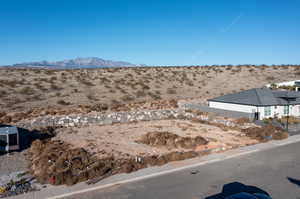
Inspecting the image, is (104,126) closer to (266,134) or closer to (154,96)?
(266,134)

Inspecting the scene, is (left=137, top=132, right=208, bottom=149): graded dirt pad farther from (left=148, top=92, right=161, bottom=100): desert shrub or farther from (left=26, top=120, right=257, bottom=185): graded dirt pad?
(left=148, top=92, right=161, bottom=100): desert shrub

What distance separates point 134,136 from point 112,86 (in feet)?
85.8

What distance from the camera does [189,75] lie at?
61750mm

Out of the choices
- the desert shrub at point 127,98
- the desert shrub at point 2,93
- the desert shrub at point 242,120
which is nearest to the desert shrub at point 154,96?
the desert shrub at point 127,98

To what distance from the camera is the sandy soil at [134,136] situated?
1831 cm

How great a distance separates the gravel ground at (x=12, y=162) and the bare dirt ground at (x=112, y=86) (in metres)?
12.7

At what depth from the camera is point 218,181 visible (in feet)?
41.3

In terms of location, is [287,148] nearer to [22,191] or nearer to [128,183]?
[128,183]

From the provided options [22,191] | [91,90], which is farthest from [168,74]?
[22,191]

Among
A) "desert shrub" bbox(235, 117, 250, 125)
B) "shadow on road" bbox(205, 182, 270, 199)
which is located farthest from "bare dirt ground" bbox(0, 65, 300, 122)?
"shadow on road" bbox(205, 182, 270, 199)

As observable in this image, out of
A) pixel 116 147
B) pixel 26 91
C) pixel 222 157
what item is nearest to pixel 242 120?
pixel 222 157

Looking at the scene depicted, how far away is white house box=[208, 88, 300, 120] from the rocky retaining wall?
3.71 m

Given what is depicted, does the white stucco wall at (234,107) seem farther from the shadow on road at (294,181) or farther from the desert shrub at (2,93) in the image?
the desert shrub at (2,93)

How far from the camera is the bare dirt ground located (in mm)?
35438
